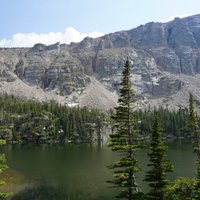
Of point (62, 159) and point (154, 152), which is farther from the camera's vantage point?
point (62, 159)

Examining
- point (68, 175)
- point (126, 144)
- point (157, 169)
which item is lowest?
point (68, 175)

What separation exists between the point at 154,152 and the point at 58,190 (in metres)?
41.7

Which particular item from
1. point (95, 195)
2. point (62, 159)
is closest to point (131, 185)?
point (95, 195)

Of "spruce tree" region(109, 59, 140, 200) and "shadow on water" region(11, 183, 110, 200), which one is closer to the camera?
"spruce tree" region(109, 59, 140, 200)

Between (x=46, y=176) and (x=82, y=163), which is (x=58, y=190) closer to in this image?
(x=46, y=176)

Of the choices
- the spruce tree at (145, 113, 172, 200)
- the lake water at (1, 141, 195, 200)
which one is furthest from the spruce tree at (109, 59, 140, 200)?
the lake water at (1, 141, 195, 200)

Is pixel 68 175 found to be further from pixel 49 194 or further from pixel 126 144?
pixel 126 144

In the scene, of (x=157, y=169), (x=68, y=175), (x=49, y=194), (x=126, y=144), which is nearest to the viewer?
(x=157, y=169)

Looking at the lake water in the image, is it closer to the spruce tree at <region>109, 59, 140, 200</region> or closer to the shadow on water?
the shadow on water

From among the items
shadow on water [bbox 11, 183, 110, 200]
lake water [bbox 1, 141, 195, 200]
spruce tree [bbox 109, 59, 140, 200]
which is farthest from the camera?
lake water [bbox 1, 141, 195, 200]

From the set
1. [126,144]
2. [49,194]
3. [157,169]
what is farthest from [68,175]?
[157,169]

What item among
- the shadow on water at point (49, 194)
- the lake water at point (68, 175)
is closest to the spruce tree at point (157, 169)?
the lake water at point (68, 175)

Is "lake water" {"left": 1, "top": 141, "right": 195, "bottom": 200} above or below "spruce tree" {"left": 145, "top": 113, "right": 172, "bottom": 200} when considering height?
below

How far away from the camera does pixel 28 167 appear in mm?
101812
